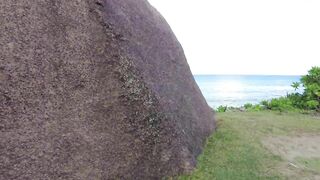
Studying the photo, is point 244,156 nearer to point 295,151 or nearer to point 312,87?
point 295,151

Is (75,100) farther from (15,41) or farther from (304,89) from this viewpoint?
(304,89)

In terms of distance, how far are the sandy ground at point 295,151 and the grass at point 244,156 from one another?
20 mm

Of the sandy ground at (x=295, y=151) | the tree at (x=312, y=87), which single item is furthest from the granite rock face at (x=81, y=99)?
the tree at (x=312, y=87)

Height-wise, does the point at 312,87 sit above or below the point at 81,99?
above

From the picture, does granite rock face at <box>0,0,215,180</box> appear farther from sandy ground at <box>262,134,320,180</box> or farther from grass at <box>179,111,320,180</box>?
sandy ground at <box>262,134,320,180</box>

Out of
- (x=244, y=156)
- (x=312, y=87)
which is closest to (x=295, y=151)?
(x=244, y=156)

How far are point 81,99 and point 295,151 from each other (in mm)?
4526

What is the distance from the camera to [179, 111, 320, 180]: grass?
648cm

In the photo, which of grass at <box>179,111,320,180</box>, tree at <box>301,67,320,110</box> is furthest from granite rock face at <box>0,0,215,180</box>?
tree at <box>301,67,320,110</box>

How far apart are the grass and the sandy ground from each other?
0.07ft

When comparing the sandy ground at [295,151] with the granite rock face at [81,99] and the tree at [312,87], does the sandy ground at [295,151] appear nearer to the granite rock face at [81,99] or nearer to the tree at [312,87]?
the granite rock face at [81,99]

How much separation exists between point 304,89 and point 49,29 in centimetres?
1149

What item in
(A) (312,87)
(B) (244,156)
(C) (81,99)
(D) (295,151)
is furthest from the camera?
(A) (312,87)

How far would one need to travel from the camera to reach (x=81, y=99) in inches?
223
